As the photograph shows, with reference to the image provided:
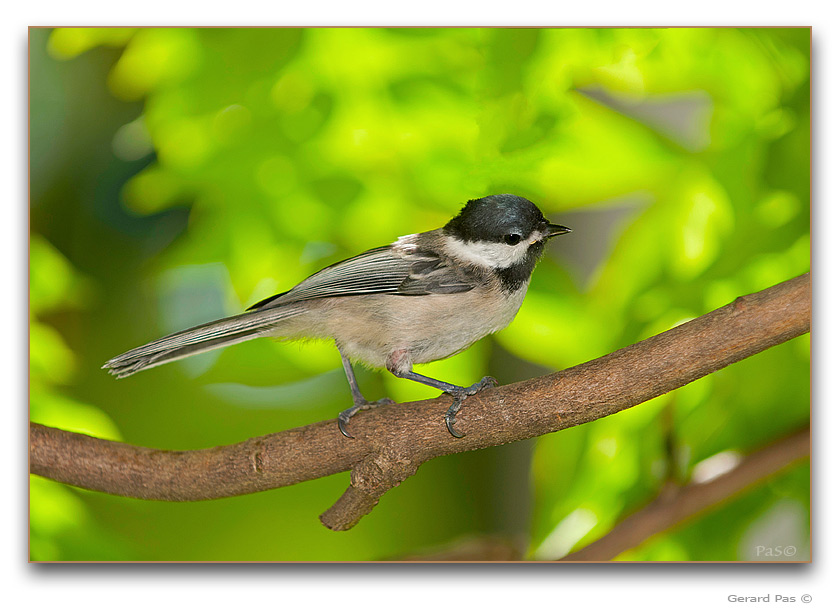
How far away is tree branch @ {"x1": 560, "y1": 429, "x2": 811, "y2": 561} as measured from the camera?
1792 mm

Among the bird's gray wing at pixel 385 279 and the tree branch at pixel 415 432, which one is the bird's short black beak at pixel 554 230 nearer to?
the bird's gray wing at pixel 385 279

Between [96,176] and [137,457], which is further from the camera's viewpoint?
[96,176]

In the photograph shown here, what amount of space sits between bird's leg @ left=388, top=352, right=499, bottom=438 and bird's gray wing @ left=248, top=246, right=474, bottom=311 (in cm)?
19

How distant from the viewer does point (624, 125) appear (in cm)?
181

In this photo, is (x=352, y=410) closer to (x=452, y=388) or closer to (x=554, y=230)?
(x=452, y=388)

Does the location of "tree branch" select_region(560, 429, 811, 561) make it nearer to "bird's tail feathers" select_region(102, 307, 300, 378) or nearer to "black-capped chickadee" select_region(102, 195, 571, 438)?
"black-capped chickadee" select_region(102, 195, 571, 438)

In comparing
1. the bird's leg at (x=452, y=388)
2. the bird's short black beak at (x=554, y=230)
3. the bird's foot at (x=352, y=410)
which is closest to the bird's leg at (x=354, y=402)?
the bird's foot at (x=352, y=410)

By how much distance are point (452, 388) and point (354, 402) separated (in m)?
0.31

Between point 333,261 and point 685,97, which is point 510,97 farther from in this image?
point 333,261

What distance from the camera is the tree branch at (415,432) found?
1417 mm

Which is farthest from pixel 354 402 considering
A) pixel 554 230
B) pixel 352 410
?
pixel 554 230

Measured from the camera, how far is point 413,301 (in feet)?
5.45
